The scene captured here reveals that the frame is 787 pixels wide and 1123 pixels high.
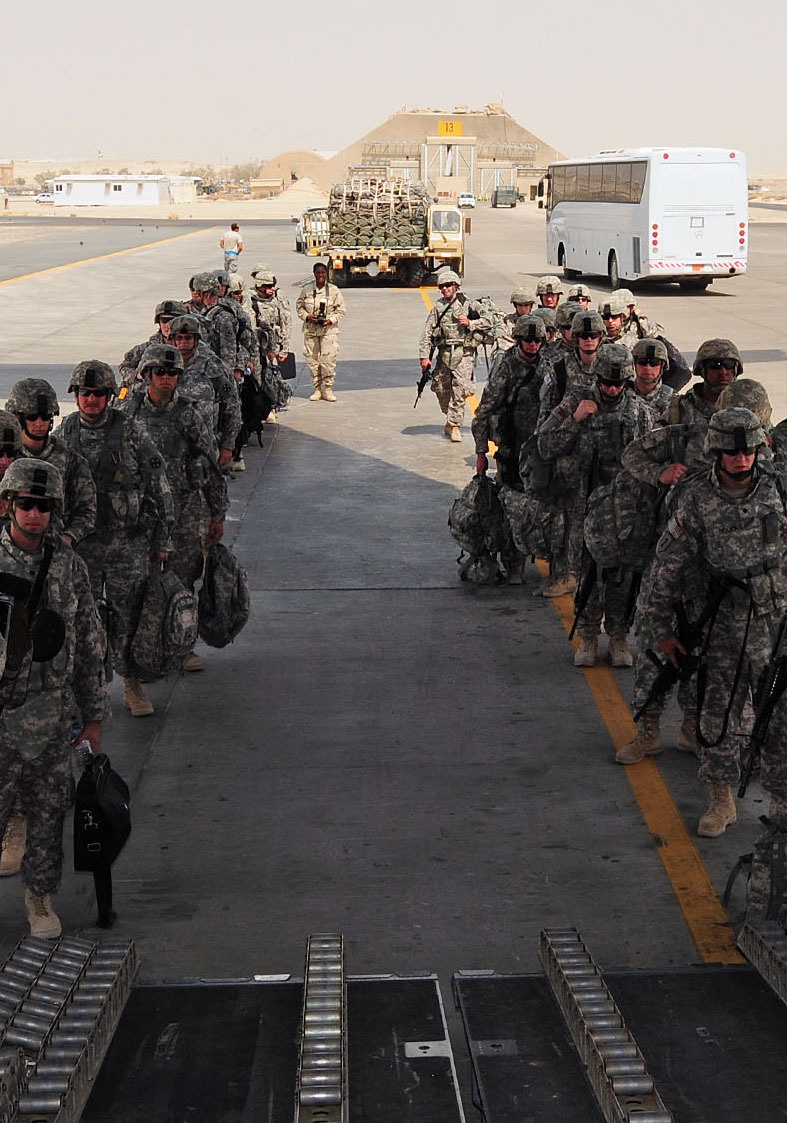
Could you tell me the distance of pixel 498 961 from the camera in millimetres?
5715

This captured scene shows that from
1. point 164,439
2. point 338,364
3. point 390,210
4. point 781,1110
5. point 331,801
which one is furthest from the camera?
point 390,210

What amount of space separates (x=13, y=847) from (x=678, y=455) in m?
3.77

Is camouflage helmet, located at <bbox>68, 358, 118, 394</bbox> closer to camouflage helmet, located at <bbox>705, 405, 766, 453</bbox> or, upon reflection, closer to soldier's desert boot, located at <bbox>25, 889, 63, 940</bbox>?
soldier's desert boot, located at <bbox>25, 889, 63, 940</bbox>

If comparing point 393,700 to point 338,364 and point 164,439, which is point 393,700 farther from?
point 338,364

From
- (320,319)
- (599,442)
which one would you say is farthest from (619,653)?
(320,319)

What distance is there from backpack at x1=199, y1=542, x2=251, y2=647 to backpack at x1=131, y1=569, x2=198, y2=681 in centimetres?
81

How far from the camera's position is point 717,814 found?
680 centimetres

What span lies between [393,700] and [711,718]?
2.52 meters

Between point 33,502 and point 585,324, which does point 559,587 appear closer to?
point 585,324

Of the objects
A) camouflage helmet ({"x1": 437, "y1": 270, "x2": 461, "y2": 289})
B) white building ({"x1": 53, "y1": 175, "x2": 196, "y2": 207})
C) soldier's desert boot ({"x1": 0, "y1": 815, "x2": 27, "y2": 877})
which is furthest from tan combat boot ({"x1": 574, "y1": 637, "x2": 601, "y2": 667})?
white building ({"x1": 53, "y1": 175, "x2": 196, "y2": 207})

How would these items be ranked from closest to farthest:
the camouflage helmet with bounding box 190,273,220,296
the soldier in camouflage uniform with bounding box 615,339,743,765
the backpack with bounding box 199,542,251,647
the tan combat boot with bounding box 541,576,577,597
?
the soldier in camouflage uniform with bounding box 615,339,743,765 < the backpack with bounding box 199,542,251,647 < the tan combat boot with bounding box 541,576,577,597 < the camouflage helmet with bounding box 190,273,220,296

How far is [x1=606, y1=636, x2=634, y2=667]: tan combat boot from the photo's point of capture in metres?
9.11

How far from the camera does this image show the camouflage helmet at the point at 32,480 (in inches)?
221

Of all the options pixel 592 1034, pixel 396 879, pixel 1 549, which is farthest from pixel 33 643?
pixel 592 1034
